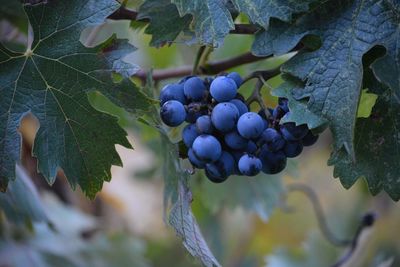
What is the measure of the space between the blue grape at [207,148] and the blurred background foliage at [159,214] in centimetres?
19

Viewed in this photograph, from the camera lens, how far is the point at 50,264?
1622 mm

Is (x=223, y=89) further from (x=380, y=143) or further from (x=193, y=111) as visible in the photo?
(x=380, y=143)

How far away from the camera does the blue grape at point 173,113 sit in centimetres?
81

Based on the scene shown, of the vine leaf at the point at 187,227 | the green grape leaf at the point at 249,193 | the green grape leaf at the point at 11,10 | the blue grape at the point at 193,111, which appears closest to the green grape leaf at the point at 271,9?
the blue grape at the point at 193,111

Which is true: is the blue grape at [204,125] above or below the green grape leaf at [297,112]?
below

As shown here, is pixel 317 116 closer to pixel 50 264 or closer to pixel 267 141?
pixel 267 141

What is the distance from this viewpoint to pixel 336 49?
774 mm

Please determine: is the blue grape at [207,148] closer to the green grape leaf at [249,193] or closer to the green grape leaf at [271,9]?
the green grape leaf at [271,9]

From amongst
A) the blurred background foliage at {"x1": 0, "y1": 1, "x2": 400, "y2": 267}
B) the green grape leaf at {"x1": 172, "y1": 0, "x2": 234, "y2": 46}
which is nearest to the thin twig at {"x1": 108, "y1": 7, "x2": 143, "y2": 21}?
the blurred background foliage at {"x1": 0, "y1": 1, "x2": 400, "y2": 267}

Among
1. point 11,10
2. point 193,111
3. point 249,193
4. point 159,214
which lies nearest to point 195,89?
point 193,111

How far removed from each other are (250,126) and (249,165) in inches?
1.9

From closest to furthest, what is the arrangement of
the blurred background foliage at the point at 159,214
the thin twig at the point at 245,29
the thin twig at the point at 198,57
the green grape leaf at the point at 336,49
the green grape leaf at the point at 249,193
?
the green grape leaf at the point at 336,49, the thin twig at the point at 245,29, the thin twig at the point at 198,57, the blurred background foliage at the point at 159,214, the green grape leaf at the point at 249,193

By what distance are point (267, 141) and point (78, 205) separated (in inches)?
61.7

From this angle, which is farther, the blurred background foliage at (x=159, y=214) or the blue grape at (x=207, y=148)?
the blurred background foliage at (x=159, y=214)
